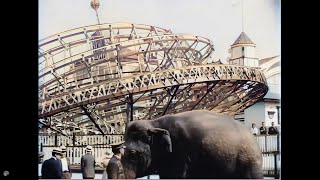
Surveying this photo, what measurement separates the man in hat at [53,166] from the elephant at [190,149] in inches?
22.1

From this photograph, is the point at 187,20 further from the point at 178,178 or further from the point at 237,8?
the point at 178,178

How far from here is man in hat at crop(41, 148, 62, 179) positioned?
5.10m

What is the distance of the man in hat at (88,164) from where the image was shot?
201 inches

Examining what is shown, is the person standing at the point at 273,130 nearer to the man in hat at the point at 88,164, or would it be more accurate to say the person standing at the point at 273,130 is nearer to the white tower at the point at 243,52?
the white tower at the point at 243,52

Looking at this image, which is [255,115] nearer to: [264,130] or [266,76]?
[264,130]

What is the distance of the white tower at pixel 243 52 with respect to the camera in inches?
201

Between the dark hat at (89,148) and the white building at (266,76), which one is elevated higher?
the white building at (266,76)

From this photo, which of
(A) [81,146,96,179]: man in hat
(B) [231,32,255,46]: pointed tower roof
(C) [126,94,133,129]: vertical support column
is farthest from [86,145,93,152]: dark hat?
(B) [231,32,255,46]: pointed tower roof

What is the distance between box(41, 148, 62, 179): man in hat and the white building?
1.58 meters

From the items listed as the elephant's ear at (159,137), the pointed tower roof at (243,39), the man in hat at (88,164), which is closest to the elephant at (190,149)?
the elephant's ear at (159,137)

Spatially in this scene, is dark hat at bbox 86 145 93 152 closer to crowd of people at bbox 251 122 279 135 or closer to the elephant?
the elephant

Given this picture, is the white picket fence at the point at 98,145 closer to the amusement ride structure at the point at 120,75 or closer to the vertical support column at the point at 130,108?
the amusement ride structure at the point at 120,75

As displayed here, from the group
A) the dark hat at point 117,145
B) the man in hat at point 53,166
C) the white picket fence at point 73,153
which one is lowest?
the man in hat at point 53,166
